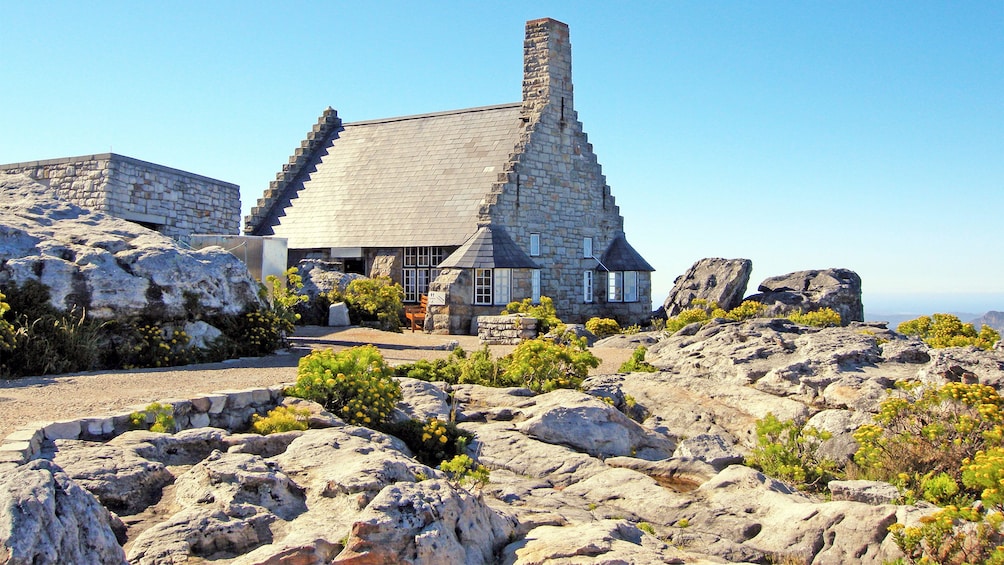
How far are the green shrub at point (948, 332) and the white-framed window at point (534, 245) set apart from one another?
11.2 m

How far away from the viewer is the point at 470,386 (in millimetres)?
13273

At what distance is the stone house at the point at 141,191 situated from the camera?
20.2 m

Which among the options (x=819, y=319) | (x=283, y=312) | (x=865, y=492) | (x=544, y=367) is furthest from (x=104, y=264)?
(x=819, y=319)

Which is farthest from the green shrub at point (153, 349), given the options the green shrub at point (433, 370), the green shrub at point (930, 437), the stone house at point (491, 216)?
the stone house at point (491, 216)

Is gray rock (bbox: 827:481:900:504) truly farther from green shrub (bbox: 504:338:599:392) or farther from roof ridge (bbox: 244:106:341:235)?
roof ridge (bbox: 244:106:341:235)

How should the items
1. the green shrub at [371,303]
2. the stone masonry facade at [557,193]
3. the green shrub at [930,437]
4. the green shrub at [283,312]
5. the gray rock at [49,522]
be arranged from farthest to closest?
the stone masonry facade at [557,193]
the green shrub at [371,303]
the green shrub at [283,312]
the green shrub at [930,437]
the gray rock at [49,522]

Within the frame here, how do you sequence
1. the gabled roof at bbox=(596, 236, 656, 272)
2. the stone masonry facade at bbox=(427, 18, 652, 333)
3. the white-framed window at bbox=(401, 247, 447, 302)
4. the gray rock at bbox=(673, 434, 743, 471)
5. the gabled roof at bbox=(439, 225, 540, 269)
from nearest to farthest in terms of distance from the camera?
the gray rock at bbox=(673, 434, 743, 471) < the gabled roof at bbox=(439, 225, 540, 269) < the stone masonry facade at bbox=(427, 18, 652, 333) < the white-framed window at bbox=(401, 247, 447, 302) < the gabled roof at bbox=(596, 236, 656, 272)

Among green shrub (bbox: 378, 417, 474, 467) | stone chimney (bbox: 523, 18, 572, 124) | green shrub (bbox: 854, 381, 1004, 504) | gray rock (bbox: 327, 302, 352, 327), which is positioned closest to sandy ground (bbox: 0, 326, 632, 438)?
green shrub (bbox: 378, 417, 474, 467)

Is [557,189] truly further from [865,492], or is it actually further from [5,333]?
[865,492]

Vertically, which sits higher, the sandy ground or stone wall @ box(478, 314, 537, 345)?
stone wall @ box(478, 314, 537, 345)

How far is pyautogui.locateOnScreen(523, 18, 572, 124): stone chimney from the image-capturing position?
27.9 meters

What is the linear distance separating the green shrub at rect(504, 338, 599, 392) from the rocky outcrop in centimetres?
48

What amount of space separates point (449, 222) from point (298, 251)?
21.0 ft

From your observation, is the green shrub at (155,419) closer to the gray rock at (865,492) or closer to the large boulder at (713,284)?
the gray rock at (865,492)
